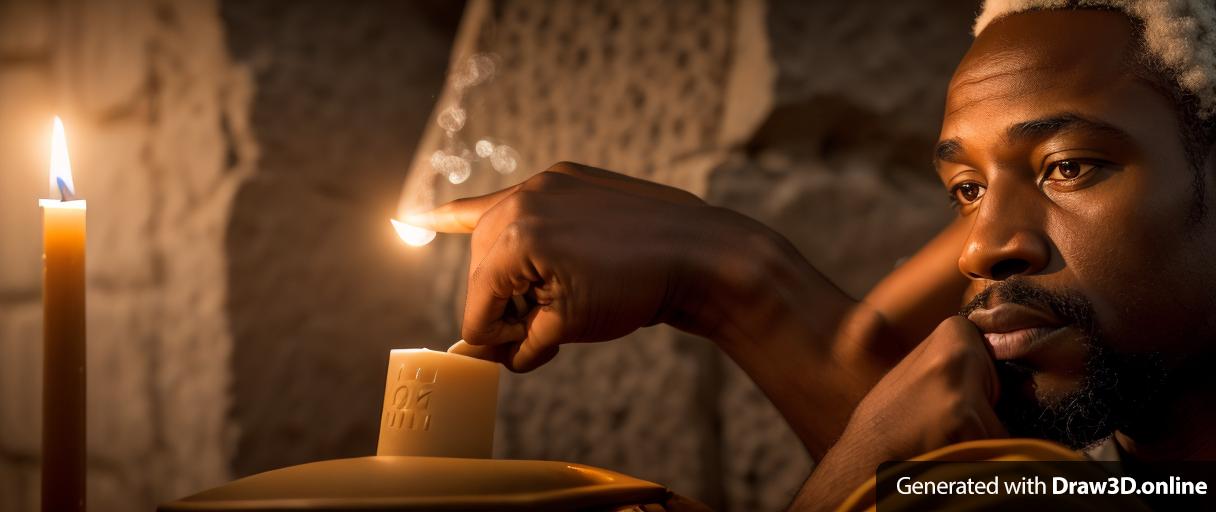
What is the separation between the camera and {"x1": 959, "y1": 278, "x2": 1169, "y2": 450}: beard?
0.90 m

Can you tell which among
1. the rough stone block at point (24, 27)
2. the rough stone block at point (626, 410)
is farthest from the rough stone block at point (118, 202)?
the rough stone block at point (626, 410)

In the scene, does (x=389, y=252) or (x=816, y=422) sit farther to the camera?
(x=389, y=252)

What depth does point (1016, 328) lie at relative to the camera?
917mm

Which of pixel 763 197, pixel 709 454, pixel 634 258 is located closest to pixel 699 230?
pixel 634 258

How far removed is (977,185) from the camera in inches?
41.5

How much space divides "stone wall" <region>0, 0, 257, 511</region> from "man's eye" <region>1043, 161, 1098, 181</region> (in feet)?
3.74

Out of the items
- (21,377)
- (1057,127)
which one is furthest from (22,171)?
(1057,127)

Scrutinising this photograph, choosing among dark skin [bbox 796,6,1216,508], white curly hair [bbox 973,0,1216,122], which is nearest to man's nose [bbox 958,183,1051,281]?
dark skin [bbox 796,6,1216,508]

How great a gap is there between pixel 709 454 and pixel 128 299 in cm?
101

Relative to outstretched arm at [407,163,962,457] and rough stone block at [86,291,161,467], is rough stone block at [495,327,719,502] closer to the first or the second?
outstretched arm at [407,163,962,457]

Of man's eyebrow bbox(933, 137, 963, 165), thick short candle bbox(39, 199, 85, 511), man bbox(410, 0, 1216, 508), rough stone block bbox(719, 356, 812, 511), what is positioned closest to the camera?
thick short candle bbox(39, 199, 85, 511)

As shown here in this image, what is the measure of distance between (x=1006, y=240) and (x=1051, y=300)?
0.22ft

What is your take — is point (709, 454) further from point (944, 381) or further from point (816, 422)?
point (944, 381)

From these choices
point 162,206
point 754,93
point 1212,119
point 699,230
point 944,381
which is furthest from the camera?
point 162,206
